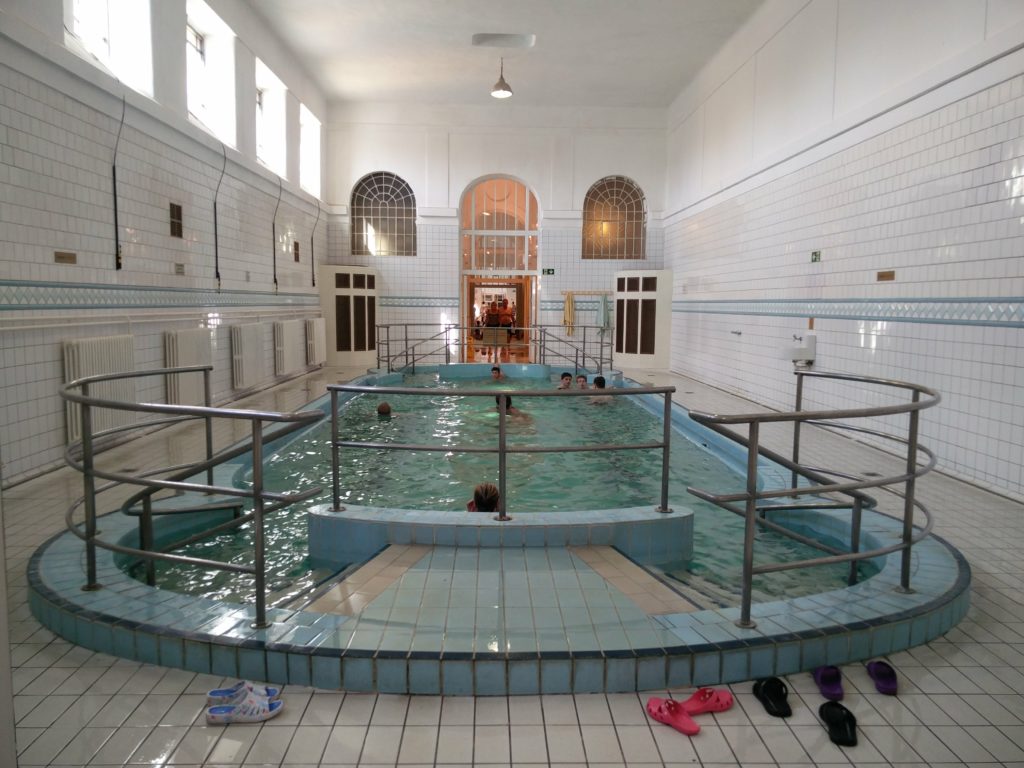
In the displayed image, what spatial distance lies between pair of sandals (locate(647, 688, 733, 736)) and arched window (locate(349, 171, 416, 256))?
478 inches

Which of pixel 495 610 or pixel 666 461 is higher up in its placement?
pixel 666 461

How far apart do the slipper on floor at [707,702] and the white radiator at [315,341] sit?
33.6ft

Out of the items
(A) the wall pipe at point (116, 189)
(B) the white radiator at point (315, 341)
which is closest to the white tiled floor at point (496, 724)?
(A) the wall pipe at point (116, 189)

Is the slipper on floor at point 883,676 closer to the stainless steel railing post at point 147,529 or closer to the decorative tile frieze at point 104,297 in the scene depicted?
the stainless steel railing post at point 147,529

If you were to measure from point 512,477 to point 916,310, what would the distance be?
3.46 metres

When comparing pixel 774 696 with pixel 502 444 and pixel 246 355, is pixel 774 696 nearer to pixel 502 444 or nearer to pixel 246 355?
pixel 502 444

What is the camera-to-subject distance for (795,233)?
25.1 ft

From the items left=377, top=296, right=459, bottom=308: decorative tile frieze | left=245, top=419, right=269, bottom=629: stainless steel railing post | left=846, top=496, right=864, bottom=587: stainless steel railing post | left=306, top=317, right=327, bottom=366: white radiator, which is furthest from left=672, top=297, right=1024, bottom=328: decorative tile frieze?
left=306, top=317, right=327, bottom=366: white radiator

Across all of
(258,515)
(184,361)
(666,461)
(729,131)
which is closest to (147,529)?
(258,515)

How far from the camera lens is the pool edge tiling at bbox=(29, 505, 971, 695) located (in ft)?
7.05

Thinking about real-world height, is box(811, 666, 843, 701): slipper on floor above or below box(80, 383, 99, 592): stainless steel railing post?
below

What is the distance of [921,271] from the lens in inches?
211

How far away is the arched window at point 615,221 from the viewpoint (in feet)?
44.6

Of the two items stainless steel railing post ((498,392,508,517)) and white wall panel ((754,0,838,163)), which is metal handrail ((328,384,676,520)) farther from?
white wall panel ((754,0,838,163))
